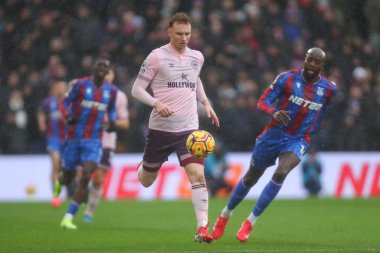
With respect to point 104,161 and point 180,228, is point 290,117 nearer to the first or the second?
point 180,228

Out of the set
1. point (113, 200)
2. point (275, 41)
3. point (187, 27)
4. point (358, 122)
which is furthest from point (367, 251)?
point (275, 41)

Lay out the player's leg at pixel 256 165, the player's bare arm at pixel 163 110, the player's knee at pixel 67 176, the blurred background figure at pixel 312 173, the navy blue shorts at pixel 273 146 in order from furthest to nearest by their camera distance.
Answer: the blurred background figure at pixel 312 173 < the player's knee at pixel 67 176 < the player's leg at pixel 256 165 < the navy blue shorts at pixel 273 146 < the player's bare arm at pixel 163 110

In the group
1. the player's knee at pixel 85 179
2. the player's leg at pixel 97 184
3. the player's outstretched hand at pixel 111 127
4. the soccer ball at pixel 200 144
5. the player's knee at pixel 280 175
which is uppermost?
the soccer ball at pixel 200 144

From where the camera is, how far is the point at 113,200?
22016mm

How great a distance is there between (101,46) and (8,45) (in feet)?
7.71

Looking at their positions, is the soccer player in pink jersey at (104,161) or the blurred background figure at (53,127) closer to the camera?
the soccer player in pink jersey at (104,161)

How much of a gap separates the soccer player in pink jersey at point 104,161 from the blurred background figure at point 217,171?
Answer: 248 inches

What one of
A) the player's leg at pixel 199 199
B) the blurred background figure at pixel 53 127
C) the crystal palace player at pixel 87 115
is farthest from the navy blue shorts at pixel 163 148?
the blurred background figure at pixel 53 127

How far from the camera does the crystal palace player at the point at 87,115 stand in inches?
583

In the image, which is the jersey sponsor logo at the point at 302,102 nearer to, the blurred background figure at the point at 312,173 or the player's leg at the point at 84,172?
the player's leg at the point at 84,172

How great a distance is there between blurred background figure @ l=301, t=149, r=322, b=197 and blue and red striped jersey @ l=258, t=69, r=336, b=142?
10.8 meters

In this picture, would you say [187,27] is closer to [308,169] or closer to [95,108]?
[95,108]

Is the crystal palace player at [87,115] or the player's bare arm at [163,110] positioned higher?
the player's bare arm at [163,110]

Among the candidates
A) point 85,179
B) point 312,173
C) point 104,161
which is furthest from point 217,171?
point 85,179
